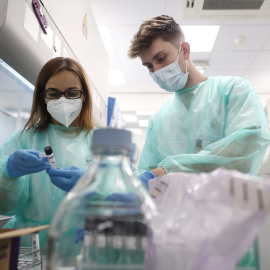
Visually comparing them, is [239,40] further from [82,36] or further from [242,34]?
[82,36]

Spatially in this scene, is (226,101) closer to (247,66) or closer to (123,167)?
(123,167)

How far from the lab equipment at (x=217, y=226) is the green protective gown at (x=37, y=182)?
62cm

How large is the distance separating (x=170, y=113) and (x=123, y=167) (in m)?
1.01

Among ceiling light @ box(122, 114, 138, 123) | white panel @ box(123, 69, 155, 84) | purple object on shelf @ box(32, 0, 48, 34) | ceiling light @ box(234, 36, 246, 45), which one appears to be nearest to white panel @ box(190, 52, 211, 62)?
ceiling light @ box(234, 36, 246, 45)

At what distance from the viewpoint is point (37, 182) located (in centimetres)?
103

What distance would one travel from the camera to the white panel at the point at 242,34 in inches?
121

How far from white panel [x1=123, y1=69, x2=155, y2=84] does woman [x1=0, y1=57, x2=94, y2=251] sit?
3.31 metres

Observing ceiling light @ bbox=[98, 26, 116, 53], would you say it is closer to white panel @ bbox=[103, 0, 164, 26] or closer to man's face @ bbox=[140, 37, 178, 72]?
white panel @ bbox=[103, 0, 164, 26]

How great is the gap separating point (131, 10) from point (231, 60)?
6.46ft

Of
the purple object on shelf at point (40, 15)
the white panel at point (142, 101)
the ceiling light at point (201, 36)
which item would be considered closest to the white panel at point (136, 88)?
the white panel at point (142, 101)

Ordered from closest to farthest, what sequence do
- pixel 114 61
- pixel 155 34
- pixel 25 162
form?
pixel 25 162
pixel 155 34
pixel 114 61

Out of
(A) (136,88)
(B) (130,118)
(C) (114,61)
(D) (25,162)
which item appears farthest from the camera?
(B) (130,118)

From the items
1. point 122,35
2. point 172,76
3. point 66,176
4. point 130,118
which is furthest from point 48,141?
point 130,118

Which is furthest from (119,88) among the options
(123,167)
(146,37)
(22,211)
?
(123,167)
